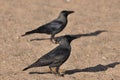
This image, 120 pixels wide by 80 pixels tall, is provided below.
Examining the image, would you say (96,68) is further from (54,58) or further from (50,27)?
(50,27)

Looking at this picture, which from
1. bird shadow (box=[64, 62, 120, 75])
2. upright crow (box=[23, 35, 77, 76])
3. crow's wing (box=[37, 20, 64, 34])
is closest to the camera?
upright crow (box=[23, 35, 77, 76])

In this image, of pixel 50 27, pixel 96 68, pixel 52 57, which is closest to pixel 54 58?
pixel 52 57

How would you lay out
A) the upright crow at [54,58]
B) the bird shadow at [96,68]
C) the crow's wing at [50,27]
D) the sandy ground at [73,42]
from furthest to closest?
the crow's wing at [50,27] → the bird shadow at [96,68] → the sandy ground at [73,42] → the upright crow at [54,58]

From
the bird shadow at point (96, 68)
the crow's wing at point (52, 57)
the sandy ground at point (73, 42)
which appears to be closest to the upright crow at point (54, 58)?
the crow's wing at point (52, 57)

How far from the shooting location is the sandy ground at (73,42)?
10.6 metres

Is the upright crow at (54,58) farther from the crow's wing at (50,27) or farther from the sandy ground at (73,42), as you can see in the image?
the crow's wing at (50,27)

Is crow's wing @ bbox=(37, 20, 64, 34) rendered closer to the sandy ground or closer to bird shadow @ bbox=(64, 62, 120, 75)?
the sandy ground

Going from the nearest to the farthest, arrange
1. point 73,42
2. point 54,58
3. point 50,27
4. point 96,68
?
point 54,58 → point 96,68 → point 73,42 → point 50,27

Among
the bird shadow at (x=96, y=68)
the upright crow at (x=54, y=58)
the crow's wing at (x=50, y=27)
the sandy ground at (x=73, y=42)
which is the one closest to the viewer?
the upright crow at (x=54, y=58)

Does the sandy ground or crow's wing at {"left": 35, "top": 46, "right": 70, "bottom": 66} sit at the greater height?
crow's wing at {"left": 35, "top": 46, "right": 70, "bottom": 66}

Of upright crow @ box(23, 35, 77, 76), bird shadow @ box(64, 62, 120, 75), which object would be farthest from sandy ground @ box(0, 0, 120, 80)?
upright crow @ box(23, 35, 77, 76)

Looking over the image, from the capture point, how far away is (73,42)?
13.1 m

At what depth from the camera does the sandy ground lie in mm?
10638

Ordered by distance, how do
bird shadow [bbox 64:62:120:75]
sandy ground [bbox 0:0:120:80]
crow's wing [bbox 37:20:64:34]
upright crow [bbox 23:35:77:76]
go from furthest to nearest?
1. crow's wing [bbox 37:20:64:34]
2. bird shadow [bbox 64:62:120:75]
3. sandy ground [bbox 0:0:120:80]
4. upright crow [bbox 23:35:77:76]
